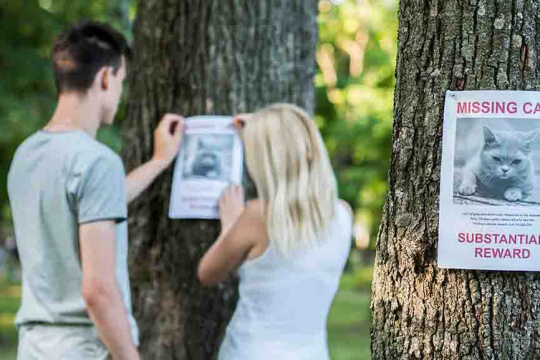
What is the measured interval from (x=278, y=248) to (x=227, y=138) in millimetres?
1039

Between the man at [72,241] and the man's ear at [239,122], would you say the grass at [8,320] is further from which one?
the man at [72,241]

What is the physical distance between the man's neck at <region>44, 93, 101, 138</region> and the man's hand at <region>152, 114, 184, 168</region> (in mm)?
1032

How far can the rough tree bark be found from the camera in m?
2.62

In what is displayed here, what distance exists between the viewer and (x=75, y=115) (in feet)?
12.6

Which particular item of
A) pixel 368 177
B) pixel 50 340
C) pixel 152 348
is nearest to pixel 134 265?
pixel 152 348

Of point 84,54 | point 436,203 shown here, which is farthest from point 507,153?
point 84,54

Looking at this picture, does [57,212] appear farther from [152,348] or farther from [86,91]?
→ [152,348]

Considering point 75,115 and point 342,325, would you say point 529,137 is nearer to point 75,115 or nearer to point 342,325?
point 75,115

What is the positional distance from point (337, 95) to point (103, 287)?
62.5ft

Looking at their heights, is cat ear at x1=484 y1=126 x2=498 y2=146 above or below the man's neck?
below

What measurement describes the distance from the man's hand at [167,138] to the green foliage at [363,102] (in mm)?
12459

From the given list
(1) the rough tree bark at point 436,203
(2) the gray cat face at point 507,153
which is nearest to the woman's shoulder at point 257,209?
(1) the rough tree bark at point 436,203

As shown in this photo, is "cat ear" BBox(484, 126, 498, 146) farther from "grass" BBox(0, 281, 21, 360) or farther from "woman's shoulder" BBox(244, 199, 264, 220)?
"grass" BBox(0, 281, 21, 360)

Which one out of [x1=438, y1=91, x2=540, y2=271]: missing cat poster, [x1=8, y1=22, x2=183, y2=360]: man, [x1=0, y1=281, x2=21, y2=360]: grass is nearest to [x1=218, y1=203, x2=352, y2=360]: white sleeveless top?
[x1=8, y1=22, x2=183, y2=360]: man
